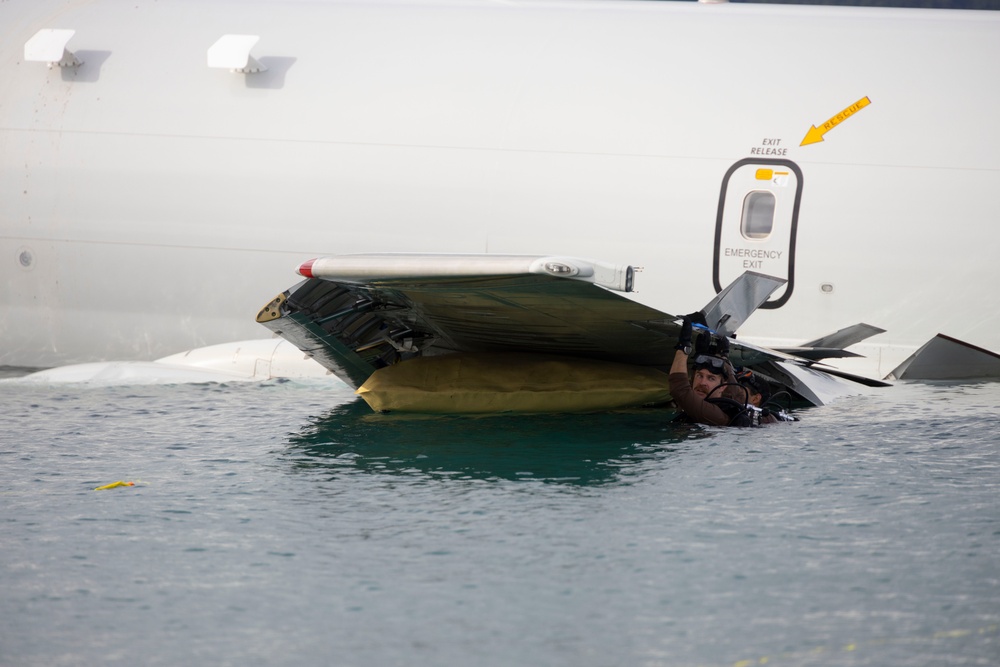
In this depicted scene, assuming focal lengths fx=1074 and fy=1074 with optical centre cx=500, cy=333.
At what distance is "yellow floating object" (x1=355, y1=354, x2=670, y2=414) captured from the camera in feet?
36.6

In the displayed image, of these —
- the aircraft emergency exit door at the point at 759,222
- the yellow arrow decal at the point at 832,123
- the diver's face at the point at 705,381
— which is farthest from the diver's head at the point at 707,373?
the yellow arrow decal at the point at 832,123

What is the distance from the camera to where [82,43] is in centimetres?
1355

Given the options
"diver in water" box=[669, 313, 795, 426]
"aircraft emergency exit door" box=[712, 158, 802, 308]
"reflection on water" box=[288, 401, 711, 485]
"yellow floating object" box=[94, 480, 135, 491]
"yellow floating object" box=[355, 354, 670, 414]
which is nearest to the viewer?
"yellow floating object" box=[94, 480, 135, 491]

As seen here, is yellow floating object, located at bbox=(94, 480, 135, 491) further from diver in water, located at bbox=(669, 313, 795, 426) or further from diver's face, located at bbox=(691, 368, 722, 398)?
diver's face, located at bbox=(691, 368, 722, 398)

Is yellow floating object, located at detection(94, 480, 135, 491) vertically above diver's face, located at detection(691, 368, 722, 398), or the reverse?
diver's face, located at detection(691, 368, 722, 398)

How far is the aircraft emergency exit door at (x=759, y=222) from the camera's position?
38.5 ft

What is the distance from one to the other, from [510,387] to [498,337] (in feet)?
1.79

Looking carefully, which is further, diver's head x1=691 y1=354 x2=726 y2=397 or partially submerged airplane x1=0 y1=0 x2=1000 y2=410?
partially submerged airplane x1=0 y1=0 x2=1000 y2=410

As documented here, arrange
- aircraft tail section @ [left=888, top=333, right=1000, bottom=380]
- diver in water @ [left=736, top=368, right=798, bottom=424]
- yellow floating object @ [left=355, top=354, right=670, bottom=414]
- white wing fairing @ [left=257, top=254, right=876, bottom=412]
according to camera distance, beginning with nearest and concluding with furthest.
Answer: white wing fairing @ [left=257, top=254, right=876, bottom=412], diver in water @ [left=736, top=368, right=798, bottom=424], yellow floating object @ [left=355, top=354, right=670, bottom=414], aircraft tail section @ [left=888, top=333, right=1000, bottom=380]

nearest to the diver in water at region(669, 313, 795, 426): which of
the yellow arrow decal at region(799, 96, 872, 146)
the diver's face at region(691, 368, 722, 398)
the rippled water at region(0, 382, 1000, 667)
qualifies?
the diver's face at region(691, 368, 722, 398)

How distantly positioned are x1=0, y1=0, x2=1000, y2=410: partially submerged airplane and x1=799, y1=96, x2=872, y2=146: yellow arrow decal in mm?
36

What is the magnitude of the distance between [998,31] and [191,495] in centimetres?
1000

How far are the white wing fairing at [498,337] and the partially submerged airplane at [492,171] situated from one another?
74mm

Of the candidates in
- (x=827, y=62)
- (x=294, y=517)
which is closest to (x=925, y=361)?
(x=827, y=62)
